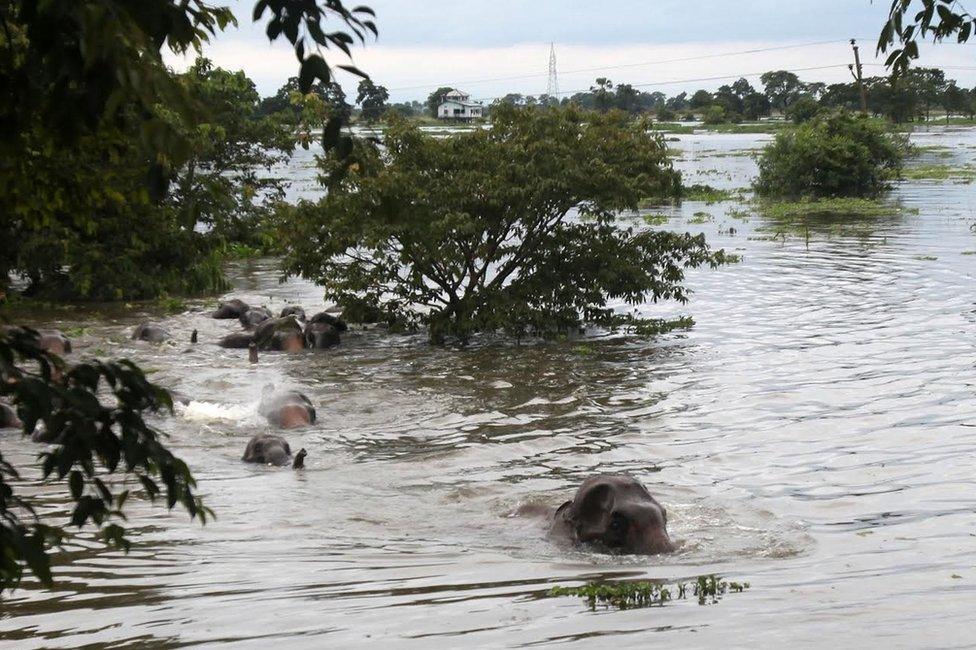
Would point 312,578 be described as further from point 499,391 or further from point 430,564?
point 499,391

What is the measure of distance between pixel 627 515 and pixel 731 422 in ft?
18.3

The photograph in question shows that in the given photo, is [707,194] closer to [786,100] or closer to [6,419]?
[6,419]

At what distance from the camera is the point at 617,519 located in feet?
29.4

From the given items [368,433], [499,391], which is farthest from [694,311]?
[368,433]

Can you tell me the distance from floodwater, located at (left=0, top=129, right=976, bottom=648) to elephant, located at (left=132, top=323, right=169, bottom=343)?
0.31m

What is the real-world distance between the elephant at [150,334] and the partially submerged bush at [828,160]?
109ft

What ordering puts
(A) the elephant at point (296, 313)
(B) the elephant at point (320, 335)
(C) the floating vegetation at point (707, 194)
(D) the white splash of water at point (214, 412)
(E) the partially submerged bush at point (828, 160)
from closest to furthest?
(D) the white splash of water at point (214, 412) → (B) the elephant at point (320, 335) → (A) the elephant at point (296, 313) → (E) the partially submerged bush at point (828, 160) → (C) the floating vegetation at point (707, 194)

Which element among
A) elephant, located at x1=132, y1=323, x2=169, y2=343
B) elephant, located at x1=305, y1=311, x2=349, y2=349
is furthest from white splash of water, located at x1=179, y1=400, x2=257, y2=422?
elephant, located at x1=132, y1=323, x2=169, y2=343

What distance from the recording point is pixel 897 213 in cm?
4019

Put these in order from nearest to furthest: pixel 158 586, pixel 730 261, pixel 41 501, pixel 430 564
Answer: pixel 158 586, pixel 430 564, pixel 41 501, pixel 730 261

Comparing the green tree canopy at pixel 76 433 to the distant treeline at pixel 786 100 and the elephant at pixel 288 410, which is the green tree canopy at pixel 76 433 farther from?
the distant treeline at pixel 786 100

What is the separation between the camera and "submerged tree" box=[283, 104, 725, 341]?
1908 centimetres

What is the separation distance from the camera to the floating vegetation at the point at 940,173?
5566 centimetres

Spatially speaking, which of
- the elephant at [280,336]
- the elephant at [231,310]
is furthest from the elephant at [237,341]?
the elephant at [231,310]
